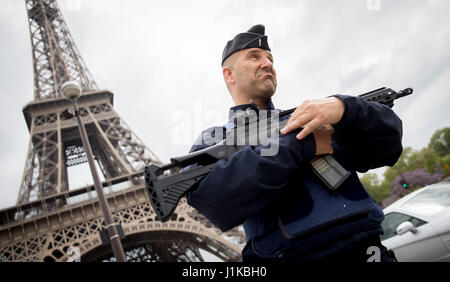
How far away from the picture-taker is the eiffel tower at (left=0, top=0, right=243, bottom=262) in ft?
42.0

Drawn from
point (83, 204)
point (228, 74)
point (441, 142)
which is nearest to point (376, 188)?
point (441, 142)

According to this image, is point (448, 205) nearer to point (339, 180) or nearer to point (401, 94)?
point (401, 94)

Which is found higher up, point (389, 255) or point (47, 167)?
point (47, 167)

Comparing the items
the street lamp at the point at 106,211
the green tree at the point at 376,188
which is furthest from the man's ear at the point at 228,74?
the green tree at the point at 376,188

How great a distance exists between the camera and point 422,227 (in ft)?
Answer: 12.1

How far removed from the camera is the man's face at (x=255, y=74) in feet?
5.99

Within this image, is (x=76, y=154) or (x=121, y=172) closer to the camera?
(x=121, y=172)

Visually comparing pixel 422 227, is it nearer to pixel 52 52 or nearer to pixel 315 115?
pixel 315 115

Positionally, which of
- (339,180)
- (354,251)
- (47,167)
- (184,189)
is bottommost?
(354,251)

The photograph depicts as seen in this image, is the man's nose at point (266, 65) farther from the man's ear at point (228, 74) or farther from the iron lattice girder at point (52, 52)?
the iron lattice girder at point (52, 52)

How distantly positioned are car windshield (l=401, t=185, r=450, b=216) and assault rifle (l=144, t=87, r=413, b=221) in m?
3.39
